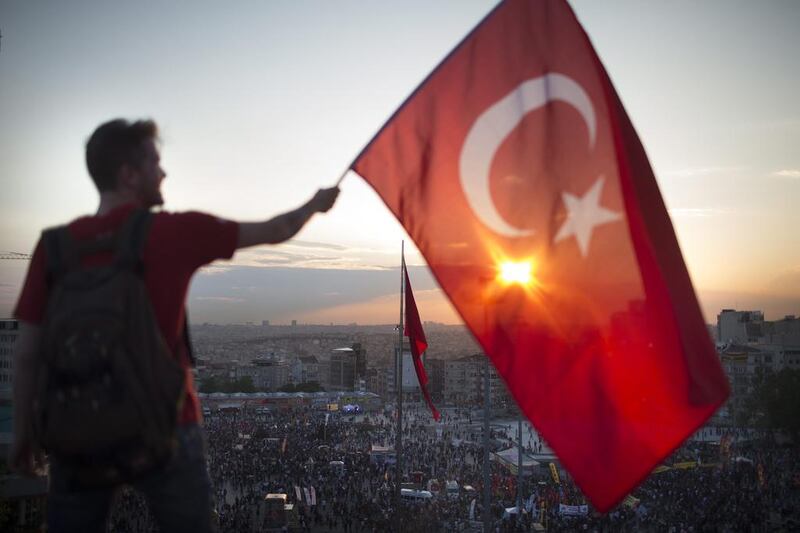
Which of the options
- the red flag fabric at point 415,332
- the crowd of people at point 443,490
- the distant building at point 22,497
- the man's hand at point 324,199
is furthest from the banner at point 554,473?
the man's hand at point 324,199

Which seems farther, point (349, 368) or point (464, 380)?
point (349, 368)

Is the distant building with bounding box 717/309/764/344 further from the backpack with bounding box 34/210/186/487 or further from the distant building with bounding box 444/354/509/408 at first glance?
the backpack with bounding box 34/210/186/487

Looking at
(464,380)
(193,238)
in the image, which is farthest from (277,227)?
(464,380)

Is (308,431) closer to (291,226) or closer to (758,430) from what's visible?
(758,430)

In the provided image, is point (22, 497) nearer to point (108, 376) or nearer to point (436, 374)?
point (108, 376)

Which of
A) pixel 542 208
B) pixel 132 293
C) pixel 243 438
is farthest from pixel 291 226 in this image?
pixel 243 438

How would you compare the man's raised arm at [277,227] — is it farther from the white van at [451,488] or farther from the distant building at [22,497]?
the white van at [451,488]

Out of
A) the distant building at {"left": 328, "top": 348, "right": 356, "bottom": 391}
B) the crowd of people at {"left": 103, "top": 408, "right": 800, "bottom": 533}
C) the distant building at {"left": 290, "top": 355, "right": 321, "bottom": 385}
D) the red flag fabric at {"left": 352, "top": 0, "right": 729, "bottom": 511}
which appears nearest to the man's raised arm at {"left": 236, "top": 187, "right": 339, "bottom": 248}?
the red flag fabric at {"left": 352, "top": 0, "right": 729, "bottom": 511}
